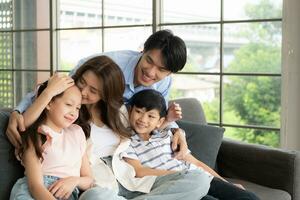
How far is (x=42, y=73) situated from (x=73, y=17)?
66 centimetres

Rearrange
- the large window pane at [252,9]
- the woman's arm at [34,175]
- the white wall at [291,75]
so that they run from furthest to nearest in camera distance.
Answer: the large window pane at [252,9] → the white wall at [291,75] → the woman's arm at [34,175]

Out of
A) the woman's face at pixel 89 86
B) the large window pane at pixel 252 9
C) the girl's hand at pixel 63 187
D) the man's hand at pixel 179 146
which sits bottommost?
the girl's hand at pixel 63 187

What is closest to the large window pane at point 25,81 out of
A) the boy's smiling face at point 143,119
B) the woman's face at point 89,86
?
the boy's smiling face at point 143,119

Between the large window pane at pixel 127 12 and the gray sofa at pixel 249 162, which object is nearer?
the gray sofa at pixel 249 162

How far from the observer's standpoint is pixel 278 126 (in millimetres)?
3381

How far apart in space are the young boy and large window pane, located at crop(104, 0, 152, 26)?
1.85 m

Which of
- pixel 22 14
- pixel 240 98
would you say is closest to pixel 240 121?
pixel 240 98

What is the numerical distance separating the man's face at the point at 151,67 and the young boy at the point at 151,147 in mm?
72

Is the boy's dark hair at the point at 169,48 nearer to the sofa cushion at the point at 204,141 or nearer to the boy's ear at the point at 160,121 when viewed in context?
the boy's ear at the point at 160,121

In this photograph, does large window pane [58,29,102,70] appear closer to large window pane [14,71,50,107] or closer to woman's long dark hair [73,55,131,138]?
large window pane [14,71,50,107]

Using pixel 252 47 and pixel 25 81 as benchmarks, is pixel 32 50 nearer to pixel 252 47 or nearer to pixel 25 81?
pixel 25 81

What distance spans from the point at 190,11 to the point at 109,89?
1.95 metres

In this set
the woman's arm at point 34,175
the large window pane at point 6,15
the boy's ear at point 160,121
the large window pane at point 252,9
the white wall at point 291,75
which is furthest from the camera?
the large window pane at point 6,15

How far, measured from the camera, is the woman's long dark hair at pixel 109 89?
1.97 metres
